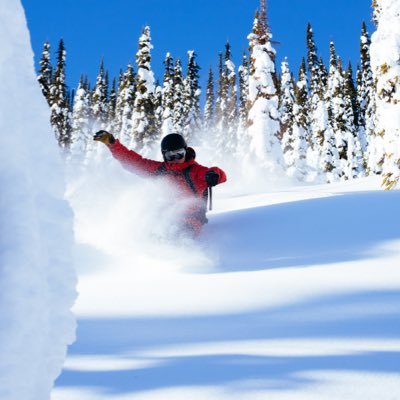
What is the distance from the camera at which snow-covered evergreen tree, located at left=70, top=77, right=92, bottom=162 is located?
2073 inches

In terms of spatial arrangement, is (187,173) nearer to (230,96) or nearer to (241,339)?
(241,339)

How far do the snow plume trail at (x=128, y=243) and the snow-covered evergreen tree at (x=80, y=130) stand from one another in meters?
45.3

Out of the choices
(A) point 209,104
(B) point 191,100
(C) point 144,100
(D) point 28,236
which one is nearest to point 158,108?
(B) point 191,100

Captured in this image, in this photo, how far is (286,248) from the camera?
5359 mm

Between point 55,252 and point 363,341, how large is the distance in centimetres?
183

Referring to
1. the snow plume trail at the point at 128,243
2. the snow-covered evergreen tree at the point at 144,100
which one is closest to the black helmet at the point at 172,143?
the snow plume trail at the point at 128,243

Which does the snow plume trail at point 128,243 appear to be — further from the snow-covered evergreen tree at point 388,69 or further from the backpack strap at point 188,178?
the snow-covered evergreen tree at point 388,69

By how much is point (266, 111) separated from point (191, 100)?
29667mm

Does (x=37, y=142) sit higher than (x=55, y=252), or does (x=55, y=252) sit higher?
(x=37, y=142)

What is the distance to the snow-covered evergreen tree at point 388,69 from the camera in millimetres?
13156

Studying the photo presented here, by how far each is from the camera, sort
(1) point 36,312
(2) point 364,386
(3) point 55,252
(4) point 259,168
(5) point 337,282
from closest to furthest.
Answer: (1) point 36,312, (3) point 55,252, (2) point 364,386, (5) point 337,282, (4) point 259,168

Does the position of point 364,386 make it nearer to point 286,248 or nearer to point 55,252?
point 55,252

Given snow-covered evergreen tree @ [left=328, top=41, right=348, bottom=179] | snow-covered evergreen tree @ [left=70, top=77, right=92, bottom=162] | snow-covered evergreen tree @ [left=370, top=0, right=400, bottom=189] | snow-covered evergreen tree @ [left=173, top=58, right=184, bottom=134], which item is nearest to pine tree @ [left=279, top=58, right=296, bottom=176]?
snow-covered evergreen tree @ [left=328, top=41, right=348, bottom=179]

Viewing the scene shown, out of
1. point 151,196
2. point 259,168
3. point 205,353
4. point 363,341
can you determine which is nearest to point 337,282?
point 363,341
